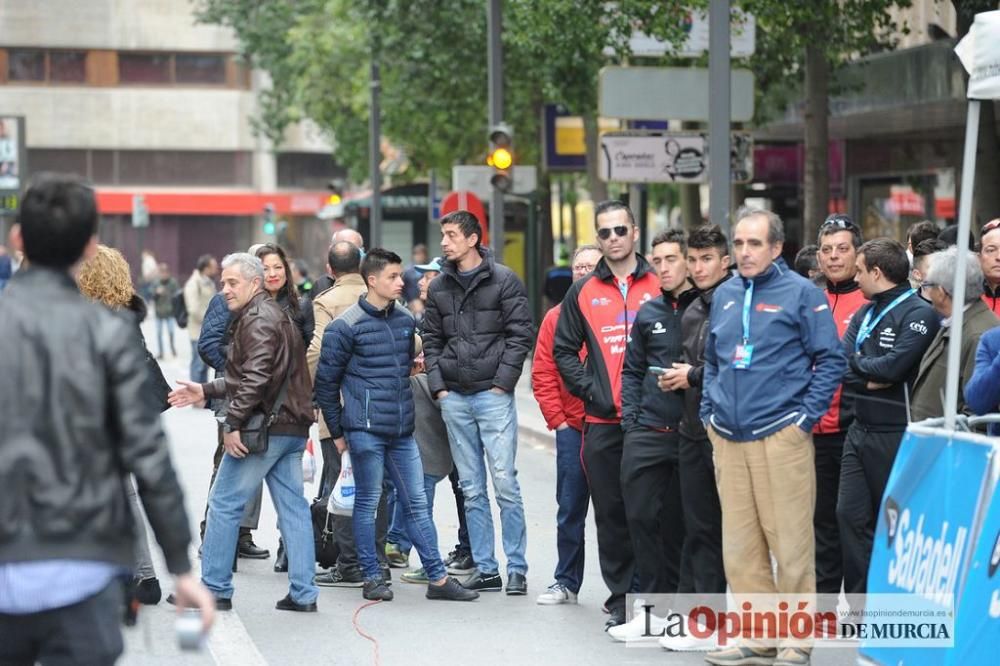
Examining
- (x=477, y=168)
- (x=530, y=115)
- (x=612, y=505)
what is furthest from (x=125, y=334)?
(x=530, y=115)

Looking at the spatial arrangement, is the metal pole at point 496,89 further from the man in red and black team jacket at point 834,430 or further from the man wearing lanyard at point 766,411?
the man wearing lanyard at point 766,411

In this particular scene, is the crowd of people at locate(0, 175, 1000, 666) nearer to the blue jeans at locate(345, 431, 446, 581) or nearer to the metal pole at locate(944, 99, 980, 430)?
the blue jeans at locate(345, 431, 446, 581)

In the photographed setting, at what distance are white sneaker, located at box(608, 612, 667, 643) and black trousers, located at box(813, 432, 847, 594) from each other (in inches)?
33.1

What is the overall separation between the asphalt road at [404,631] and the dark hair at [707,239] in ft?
5.91

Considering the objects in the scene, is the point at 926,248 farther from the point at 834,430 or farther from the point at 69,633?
the point at 69,633

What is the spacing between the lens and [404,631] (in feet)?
28.0

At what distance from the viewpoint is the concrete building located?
231ft

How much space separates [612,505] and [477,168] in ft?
51.1

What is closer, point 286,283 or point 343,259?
point 286,283

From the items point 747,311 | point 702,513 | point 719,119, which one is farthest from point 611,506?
point 719,119

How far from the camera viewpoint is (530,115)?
32.8 m

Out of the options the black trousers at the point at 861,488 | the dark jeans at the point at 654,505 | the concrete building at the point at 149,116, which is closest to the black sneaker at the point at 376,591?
the dark jeans at the point at 654,505

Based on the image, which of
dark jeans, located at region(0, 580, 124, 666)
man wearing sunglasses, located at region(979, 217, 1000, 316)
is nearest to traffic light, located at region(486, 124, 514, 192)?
man wearing sunglasses, located at region(979, 217, 1000, 316)

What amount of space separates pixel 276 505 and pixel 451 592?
3.37 feet
